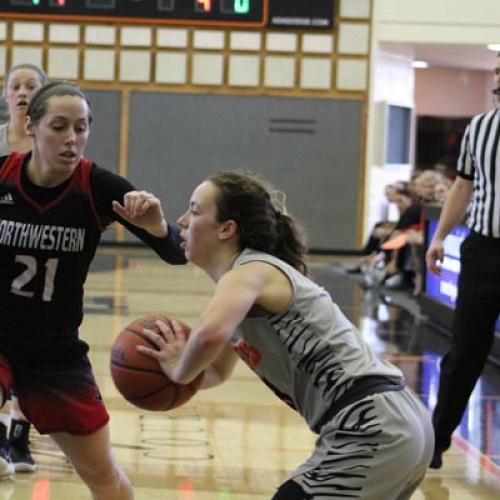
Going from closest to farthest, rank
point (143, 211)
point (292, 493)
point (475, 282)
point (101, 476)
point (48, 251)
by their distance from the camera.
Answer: point (292, 493)
point (143, 211)
point (101, 476)
point (48, 251)
point (475, 282)

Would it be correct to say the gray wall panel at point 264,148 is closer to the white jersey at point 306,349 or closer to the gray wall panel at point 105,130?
the gray wall panel at point 105,130

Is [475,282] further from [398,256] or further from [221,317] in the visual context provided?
[398,256]

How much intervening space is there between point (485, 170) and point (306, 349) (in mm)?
2629

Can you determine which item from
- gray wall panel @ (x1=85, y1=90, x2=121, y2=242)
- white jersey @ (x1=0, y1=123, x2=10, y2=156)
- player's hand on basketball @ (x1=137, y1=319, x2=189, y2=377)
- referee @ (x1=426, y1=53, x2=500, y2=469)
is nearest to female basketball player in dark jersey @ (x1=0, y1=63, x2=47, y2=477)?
white jersey @ (x1=0, y1=123, x2=10, y2=156)

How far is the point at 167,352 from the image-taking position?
3143 mm

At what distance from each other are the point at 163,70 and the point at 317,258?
12.9ft

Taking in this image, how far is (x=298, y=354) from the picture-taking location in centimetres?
297

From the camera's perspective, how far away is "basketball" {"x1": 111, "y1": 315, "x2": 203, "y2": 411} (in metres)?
3.24

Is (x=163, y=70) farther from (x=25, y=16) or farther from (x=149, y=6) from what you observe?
(x=25, y=16)

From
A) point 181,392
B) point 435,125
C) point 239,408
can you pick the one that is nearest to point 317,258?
point 435,125

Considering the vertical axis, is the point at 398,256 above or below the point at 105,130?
below

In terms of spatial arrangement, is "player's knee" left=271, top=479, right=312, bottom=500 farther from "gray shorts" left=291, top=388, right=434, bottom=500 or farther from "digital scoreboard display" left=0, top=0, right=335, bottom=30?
"digital scoreboard display" left=0, top=0, right=335, bottom=30

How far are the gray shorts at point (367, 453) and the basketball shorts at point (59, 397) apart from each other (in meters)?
0.96

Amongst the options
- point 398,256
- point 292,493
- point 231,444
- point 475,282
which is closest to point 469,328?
point 475,282
